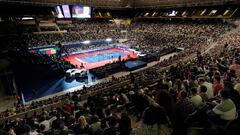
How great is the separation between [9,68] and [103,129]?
25834mm

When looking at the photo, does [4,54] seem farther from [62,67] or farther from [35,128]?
[35,128]

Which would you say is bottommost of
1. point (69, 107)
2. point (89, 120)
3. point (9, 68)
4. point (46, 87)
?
point (46, 87)

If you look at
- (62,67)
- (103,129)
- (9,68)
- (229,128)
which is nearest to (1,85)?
(9,68)

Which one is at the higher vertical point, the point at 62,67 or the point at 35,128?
the point at 35,128

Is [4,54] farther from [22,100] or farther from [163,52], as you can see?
[163,52]

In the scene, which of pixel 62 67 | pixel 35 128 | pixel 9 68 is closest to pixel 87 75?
pixel 62 67

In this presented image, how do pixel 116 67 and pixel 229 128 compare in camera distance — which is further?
pixel 116 67

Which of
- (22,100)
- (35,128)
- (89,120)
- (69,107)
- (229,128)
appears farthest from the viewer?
(22,100)

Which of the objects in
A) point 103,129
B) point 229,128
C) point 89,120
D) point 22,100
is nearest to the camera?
point 229,128

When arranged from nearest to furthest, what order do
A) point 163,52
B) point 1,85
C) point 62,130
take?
point 62,130
point 1,85
point 163,52

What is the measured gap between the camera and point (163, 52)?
4481cm

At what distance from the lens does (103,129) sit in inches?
271

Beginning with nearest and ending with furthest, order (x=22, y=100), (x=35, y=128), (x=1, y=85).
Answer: (x=35, y=128)
(x=22, y=100)
(x=1, y=85)

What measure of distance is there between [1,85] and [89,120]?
68.3 feet
